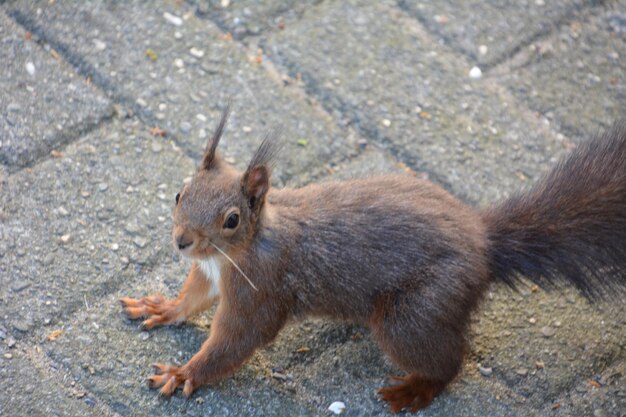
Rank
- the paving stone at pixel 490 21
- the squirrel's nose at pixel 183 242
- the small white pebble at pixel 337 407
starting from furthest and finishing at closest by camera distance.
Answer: the paving stone at pixel 490 21
the small white pebble at pixel 337 407
the squirrel's nose at pixel 183 242

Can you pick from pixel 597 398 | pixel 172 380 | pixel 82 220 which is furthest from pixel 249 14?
pixel 597 398

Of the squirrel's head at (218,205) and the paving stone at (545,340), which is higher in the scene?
the squirrel's head at (218,205)

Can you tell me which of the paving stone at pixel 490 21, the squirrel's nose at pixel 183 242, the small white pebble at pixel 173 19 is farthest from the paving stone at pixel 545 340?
the small white pebble at pixel 173 19

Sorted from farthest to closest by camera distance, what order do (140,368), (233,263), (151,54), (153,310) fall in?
(151,54) < (153,310) < (140,368) < (233,263)

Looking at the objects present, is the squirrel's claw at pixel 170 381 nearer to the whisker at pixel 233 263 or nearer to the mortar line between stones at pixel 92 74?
the whisker at pixel 233 263

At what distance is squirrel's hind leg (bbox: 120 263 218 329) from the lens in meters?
2.93

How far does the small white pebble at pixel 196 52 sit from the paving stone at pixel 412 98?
0.23 metres

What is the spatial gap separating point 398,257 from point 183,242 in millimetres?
549

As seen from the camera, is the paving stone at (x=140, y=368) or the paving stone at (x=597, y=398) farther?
the paving stone at (x=597, y=398)

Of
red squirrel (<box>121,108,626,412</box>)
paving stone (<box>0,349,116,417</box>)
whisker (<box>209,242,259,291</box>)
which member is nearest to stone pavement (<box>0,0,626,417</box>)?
paving stone (<box>0,349,116,417</box>)

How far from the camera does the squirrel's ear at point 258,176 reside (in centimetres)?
265

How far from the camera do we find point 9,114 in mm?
3369

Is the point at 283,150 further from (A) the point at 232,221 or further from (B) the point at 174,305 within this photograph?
(A) the point at 232,221

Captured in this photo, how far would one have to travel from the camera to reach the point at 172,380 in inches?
109
